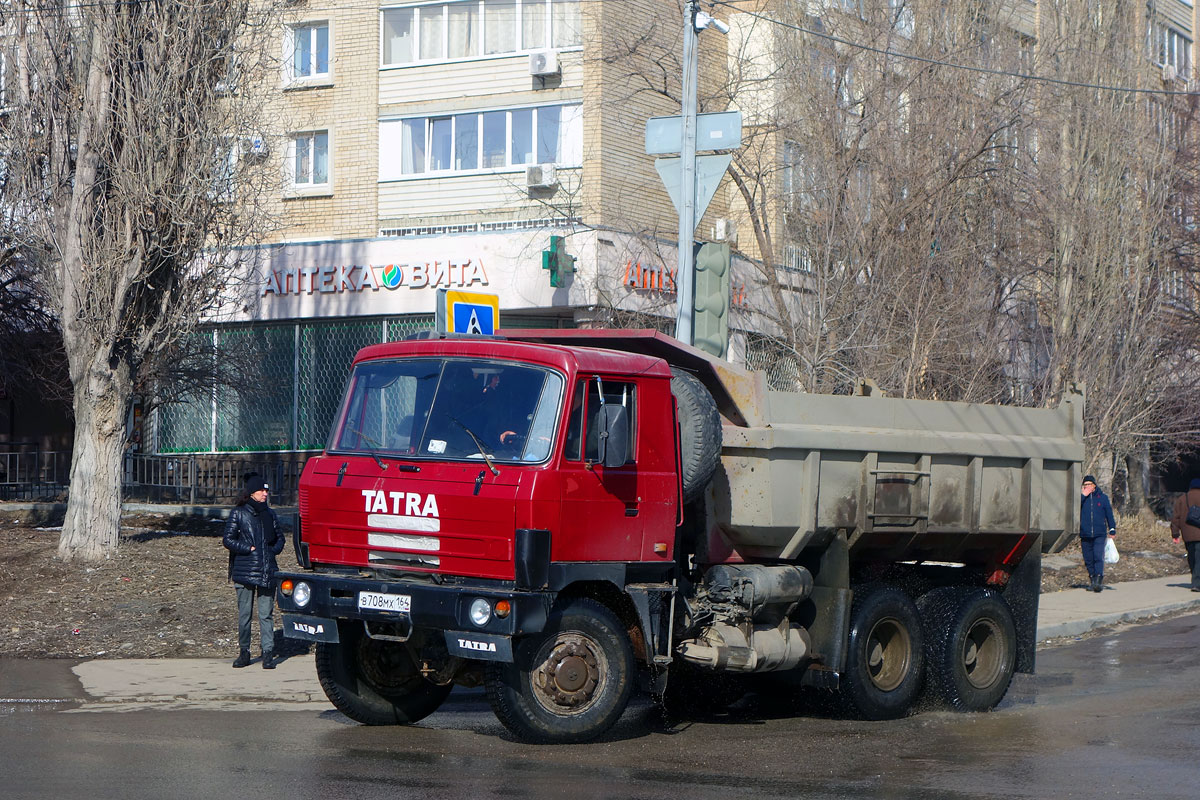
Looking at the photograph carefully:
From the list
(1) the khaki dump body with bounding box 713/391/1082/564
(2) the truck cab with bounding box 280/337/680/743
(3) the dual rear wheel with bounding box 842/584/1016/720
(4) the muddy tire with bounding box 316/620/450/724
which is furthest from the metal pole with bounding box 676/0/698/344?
(4) the muddy tire with bounding box 316/620/450/724

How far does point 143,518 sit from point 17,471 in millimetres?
6743

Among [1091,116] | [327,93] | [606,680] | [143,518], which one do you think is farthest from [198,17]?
[1091,116]

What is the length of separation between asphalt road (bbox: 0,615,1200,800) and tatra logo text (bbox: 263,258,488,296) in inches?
598

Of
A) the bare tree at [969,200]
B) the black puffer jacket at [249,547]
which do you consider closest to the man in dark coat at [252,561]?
the black puffer jacket at [249,547]

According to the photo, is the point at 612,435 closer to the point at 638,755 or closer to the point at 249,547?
the point at 638,755

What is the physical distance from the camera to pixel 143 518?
2195cm

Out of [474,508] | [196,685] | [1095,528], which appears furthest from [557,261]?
[474,508]

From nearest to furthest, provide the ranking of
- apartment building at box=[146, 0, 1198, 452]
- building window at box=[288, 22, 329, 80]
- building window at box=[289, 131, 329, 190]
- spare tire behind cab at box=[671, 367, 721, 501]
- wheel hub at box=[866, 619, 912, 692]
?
spare tire behind cab at box=[671, 367, 721, 501] < wheel hub at box=[866, 619, 912, 692] < apartment building at box=[146, 0, 1198, 452] < building window at box=[289, 131, 329, 190] < building window at box=[288, 22, 329, 80]

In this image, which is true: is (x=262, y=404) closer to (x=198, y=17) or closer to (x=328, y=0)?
(x=328, y=0)

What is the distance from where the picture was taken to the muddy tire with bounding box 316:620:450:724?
9383 millimetres

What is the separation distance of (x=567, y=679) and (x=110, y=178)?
32.9 feet

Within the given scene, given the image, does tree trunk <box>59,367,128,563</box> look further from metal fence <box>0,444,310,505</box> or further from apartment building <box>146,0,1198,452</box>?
metal fence <box>0,444,310,505</box>

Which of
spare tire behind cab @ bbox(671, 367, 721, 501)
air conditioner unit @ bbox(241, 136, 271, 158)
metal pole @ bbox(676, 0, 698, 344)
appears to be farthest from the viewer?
air conditioner unit @ bbox(241, 136, 271, 158)

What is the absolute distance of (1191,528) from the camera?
20219mm
